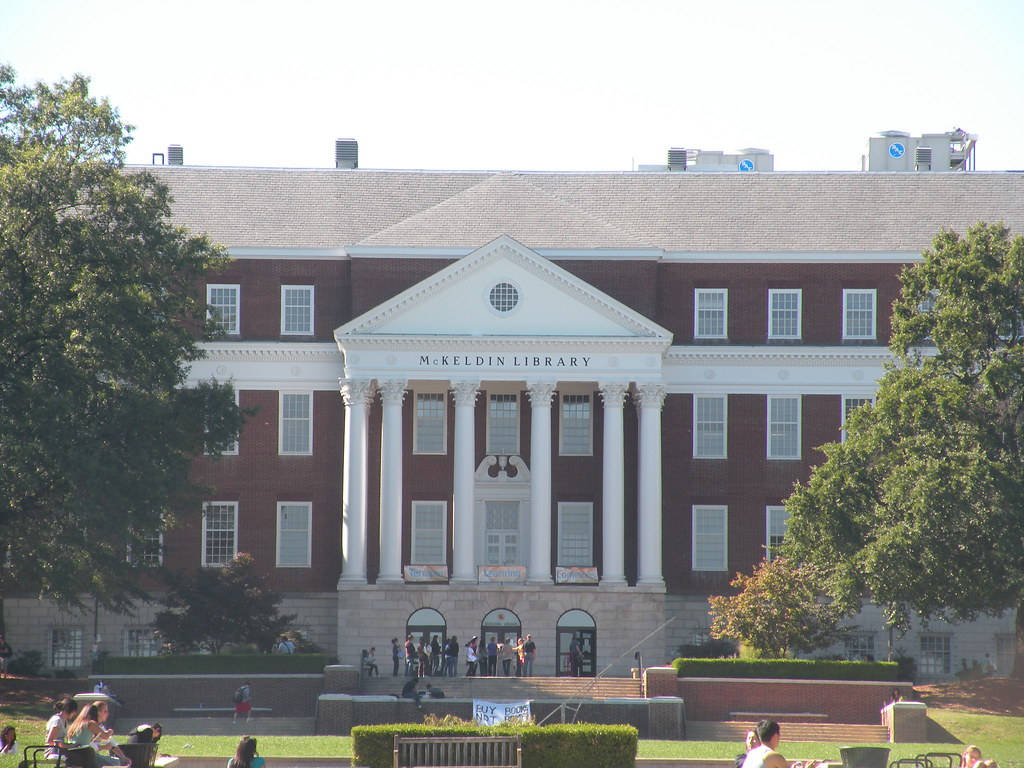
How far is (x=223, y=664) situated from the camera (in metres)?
57.7

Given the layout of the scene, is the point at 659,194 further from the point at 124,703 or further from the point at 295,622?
the point at 124,703

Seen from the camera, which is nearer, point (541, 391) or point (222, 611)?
point (222, 611)

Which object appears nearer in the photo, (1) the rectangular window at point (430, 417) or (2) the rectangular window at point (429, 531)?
(2) the rectangular window at point (429, 531)

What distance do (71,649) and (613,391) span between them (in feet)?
75.3

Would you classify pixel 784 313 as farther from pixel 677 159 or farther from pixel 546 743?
pixel 546 743

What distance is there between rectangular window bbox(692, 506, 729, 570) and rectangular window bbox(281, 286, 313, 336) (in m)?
17.2

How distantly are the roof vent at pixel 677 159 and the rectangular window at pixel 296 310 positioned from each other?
22.4 m

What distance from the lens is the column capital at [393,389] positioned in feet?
220

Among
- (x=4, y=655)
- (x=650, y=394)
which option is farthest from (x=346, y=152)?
(x=4, y=655)

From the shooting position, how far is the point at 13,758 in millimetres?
33969

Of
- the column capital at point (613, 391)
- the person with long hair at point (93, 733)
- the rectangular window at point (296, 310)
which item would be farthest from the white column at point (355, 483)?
the person with long hair at point (93, 733)

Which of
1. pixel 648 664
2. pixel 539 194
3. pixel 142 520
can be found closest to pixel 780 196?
pixel 539 194

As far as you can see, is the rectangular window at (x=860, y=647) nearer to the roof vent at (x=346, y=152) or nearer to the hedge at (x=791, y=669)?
the hedge at (x=791, y=669)

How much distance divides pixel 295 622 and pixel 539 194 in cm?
2045
